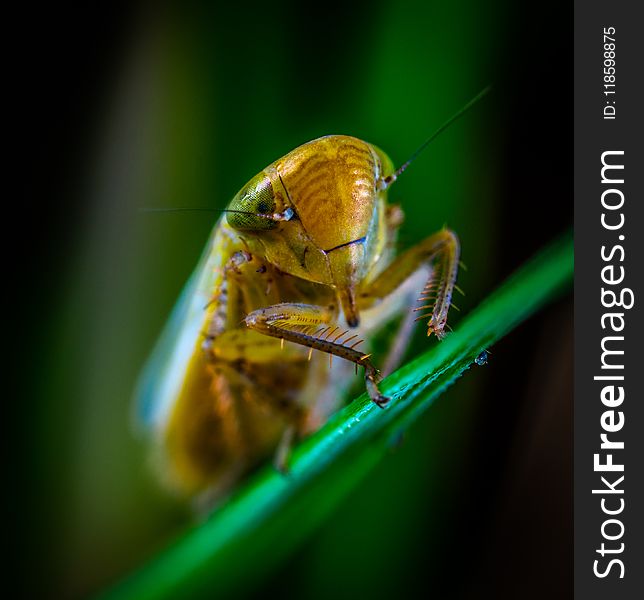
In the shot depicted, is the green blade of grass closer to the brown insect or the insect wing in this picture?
the brown insect

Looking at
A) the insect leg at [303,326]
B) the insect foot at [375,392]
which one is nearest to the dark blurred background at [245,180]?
the insect leg at [303,326]

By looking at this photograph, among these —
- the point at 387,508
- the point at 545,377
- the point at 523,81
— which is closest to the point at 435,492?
the point at 387,508

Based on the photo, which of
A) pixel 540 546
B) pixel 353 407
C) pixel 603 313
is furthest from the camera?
pixel 540 546

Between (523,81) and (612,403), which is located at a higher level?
(523,81)

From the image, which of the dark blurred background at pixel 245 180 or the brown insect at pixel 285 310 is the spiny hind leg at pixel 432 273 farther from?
the dark blurred background at pixel 245 180

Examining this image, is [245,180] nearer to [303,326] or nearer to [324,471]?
[303,326]
